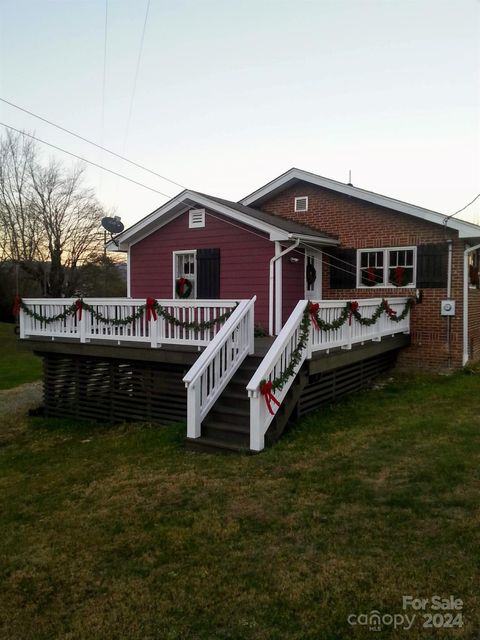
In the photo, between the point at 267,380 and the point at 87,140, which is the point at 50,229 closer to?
the point at 87,140

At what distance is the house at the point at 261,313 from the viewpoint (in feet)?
23.9

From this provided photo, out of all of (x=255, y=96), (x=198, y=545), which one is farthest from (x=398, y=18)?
(x=198, y=545)

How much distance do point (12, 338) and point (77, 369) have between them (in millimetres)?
24050

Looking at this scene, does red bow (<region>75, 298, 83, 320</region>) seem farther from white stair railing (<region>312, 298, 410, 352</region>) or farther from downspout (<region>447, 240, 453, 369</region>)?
downspout (<region>447, 240, 453, 369</region>)

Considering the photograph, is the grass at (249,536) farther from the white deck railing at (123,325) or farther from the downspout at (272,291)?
the downspout at (272,291)

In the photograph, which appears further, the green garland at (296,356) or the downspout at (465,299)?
the downspout at (465,299)

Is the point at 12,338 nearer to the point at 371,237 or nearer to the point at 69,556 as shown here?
the point at 371,237

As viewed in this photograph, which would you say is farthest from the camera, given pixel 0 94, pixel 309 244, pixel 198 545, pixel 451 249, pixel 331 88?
pixel 331 88

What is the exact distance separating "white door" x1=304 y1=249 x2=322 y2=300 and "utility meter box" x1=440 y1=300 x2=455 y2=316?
2.86m

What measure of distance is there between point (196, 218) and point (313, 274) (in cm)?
312

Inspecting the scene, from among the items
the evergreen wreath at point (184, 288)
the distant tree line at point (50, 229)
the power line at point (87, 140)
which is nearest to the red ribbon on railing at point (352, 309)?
the evergreen wreath at point (184, 288)

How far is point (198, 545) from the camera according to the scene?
4.21 m

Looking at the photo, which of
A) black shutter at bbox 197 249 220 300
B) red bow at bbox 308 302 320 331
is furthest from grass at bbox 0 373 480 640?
black shutter at bbox 197 249 220 300

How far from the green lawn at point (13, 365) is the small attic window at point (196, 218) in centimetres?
545
